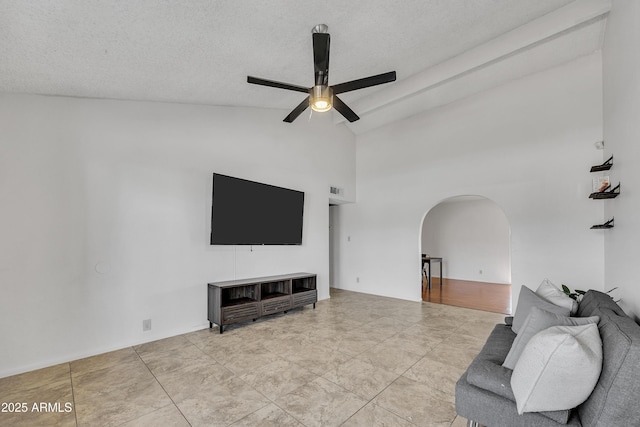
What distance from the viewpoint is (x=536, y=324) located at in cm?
176

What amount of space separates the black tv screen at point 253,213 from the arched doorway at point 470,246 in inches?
143

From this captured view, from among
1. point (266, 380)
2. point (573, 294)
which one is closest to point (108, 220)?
point (266, 380)

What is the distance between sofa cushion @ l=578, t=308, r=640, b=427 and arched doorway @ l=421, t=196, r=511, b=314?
518 cm

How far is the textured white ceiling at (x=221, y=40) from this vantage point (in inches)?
78.9

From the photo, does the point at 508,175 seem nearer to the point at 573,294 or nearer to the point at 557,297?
the point at 573,294

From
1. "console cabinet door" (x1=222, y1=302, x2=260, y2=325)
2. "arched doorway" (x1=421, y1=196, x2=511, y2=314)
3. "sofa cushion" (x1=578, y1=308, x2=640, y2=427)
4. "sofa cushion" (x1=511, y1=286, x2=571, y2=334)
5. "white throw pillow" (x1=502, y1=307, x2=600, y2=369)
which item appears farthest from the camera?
"arched doorway" (x1=421, y1=196, x2=511, y2=314)

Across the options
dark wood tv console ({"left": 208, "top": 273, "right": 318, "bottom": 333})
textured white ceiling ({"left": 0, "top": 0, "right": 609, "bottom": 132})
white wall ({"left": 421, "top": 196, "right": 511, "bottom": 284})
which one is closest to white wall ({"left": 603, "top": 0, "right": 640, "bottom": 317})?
textured white ceiling ({"left": 0, "top": 0, "right": 609, "bottom": 132})

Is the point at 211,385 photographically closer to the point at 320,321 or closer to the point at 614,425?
the point at 320,321

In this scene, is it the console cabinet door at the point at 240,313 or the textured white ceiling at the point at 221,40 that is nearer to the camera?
the textured white ceiling at the point at 221,40

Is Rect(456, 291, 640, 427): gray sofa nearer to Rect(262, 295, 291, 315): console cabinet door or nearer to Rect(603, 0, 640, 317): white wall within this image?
Rect(603, 0, 640, 317): white wall

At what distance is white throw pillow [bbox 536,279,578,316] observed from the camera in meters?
2.28

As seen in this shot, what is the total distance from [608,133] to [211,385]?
5.22 metres

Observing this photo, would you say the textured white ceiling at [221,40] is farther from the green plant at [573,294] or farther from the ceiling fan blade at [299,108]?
the green plant at [573,294]

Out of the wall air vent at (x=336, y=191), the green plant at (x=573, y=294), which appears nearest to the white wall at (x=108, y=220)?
the wall air vent at (x=336, y=191)
